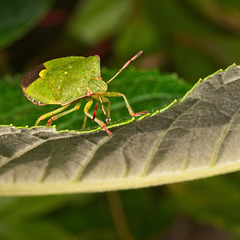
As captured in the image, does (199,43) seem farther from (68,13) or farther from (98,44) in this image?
(68,13)

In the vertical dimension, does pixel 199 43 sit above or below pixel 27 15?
below

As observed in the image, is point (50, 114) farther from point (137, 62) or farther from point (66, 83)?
point (137, 62)

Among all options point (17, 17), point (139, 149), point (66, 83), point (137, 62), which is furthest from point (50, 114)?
point (137, 62)

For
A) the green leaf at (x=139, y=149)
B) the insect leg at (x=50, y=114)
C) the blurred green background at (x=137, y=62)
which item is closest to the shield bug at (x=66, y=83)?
the insect leg at (x=50, y=114)

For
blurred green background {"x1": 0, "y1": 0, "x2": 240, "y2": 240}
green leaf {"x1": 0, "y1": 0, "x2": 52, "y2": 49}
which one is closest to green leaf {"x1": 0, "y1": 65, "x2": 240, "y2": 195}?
green leaf {"x1": 0, "y1": 0, "x2": 52, "y2": 49}

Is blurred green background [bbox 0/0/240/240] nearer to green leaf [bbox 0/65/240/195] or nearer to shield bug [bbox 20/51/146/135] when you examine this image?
shield bug [bbox 20/51/146/135]

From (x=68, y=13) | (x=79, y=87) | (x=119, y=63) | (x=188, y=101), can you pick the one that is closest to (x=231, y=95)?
(x=188, y=101)
